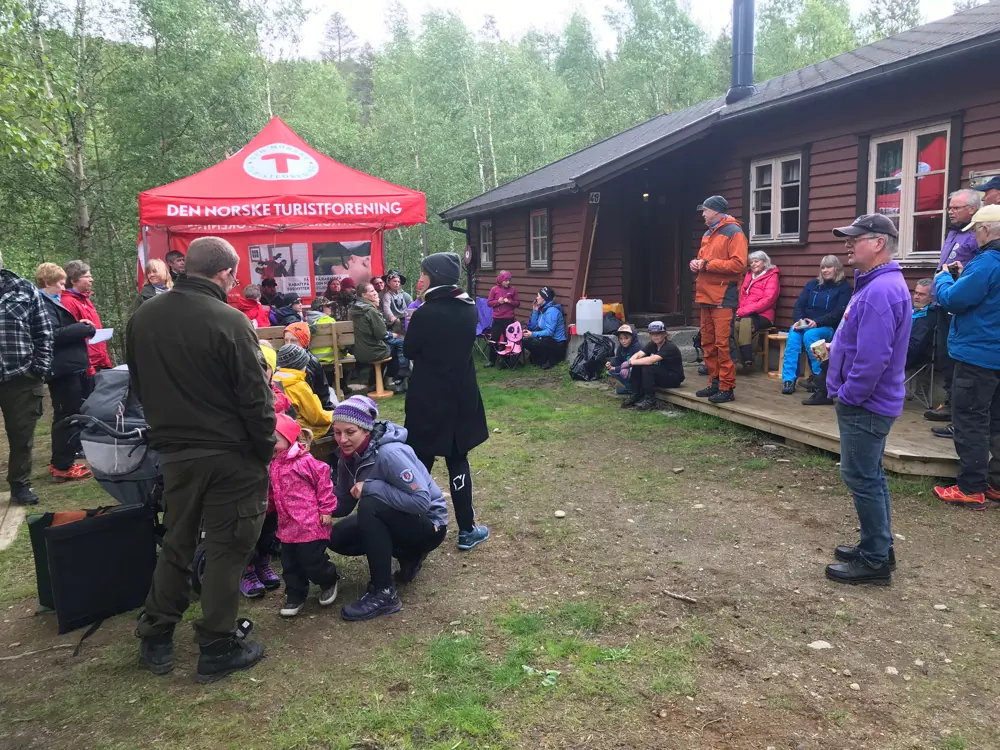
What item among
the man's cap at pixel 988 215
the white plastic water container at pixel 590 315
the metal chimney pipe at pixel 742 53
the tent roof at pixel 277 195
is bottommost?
the white plastic water container at pixel 590 315

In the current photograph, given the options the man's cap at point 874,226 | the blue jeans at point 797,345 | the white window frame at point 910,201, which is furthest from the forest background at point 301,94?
the man's cap at point 874,226

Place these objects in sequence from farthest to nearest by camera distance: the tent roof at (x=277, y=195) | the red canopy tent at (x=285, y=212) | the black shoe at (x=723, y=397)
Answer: the red canopy tent at (x=285, y=212)
the tent roof at (x=277, y=195)
the black shoe at (x=723, y=397)

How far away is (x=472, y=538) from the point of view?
14.0 feet

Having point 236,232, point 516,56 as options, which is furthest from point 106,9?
point 516,56

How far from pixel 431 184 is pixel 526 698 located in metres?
23.2

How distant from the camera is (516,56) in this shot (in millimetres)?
27234

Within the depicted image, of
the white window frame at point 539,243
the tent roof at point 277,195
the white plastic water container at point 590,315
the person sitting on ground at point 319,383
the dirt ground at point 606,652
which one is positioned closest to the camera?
the dirt ground at point 606,652

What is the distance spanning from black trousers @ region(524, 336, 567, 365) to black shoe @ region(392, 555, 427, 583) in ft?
23.9

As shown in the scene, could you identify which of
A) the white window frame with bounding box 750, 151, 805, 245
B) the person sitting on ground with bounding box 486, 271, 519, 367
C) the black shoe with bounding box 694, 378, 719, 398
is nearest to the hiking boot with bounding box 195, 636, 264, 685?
the black shoe with bounding box 694, 378, 719, 398

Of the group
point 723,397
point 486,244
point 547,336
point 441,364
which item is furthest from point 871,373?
point 486,244

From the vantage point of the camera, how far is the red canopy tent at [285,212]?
895 cm

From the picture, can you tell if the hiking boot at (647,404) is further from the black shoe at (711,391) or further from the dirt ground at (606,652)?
the dirt ground at (606,652)

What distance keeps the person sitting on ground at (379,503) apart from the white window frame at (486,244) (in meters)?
12.1

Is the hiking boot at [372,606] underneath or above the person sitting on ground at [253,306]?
underneath
